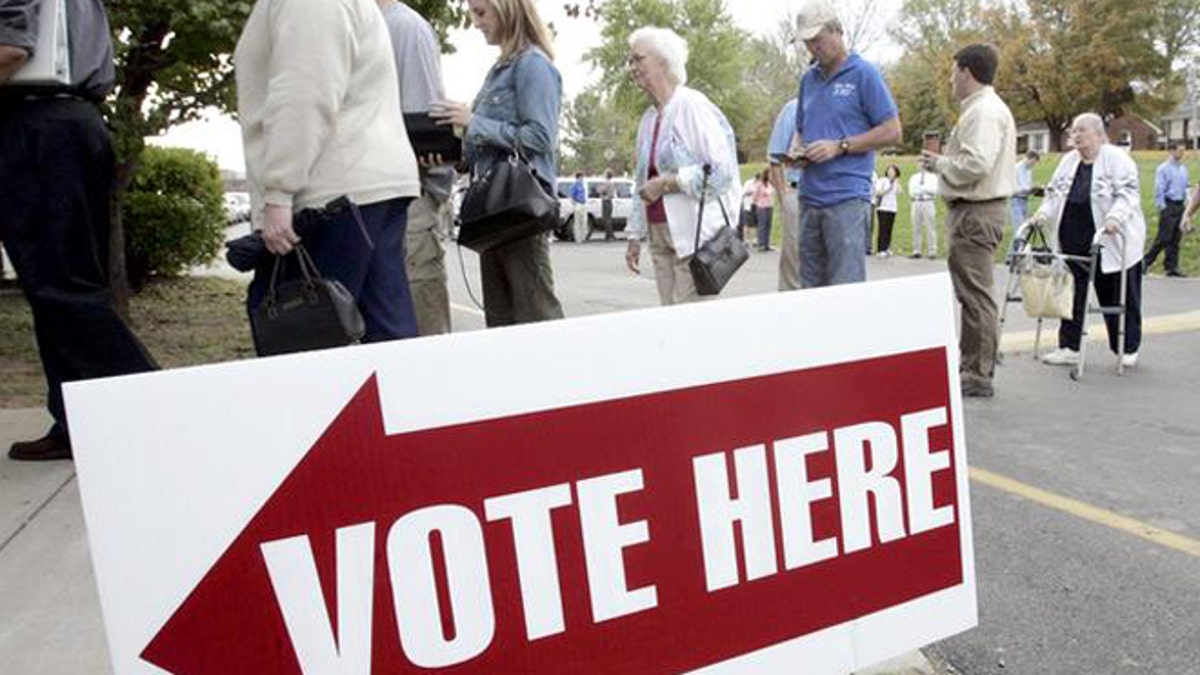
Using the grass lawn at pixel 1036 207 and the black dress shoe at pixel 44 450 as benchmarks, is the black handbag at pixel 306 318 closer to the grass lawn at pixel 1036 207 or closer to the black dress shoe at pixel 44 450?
the black dress shoe at pixel 44 450

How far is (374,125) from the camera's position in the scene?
2922mm

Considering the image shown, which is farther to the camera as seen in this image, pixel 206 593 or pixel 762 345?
pixel 762 345

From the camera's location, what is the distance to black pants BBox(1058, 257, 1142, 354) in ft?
21.1

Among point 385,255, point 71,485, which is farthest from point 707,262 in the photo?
point 71,485

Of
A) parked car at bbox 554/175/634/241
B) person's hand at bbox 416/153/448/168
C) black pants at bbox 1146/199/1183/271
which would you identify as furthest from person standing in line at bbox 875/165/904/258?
person's hand at bbox 416/153/448/168

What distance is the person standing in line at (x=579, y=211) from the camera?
25250 mm

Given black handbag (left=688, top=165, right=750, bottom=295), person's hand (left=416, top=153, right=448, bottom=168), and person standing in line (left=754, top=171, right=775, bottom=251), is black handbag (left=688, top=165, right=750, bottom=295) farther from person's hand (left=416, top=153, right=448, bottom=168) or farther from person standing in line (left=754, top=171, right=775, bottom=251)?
person standing in line (left=754, top=171, right=775, bottom=251)

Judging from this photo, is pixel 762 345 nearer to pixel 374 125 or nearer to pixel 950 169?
pixel 374 125

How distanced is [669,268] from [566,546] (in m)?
2.98

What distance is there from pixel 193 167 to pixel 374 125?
9.82m

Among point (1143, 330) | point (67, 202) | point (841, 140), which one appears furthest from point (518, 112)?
point (1143, 330)

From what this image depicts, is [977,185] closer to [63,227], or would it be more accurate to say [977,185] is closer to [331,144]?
[331,144]

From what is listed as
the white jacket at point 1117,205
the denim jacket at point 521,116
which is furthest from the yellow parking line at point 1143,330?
the denim jacket at point 521,116

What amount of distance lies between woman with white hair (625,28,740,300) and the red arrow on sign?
2.32 metres
